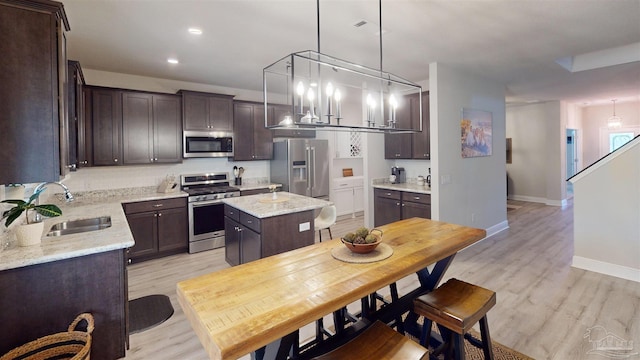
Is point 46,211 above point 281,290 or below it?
above

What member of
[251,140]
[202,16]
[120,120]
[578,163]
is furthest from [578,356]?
[578,163]

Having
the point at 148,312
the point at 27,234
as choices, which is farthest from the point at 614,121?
the point at 27,234

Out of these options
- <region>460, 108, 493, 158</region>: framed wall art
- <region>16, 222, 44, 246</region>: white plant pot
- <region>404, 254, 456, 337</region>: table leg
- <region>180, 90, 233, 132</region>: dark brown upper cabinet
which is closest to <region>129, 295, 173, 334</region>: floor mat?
<region>16, 222, 44, 246</region>: white plant pot

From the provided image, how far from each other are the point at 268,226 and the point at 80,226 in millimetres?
1776

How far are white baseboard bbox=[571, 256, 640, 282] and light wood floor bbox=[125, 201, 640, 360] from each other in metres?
0.09

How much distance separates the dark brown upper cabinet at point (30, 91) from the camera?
1741 millimetres

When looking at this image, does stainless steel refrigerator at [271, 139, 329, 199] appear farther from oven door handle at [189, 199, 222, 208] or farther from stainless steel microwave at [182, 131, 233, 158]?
oven door handle at [189, 199, 222, 208]

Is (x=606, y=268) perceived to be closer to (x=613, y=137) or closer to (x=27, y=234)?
(x=27, y=234)

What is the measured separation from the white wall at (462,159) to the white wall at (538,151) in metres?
3.22

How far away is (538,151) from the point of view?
791 centimetres

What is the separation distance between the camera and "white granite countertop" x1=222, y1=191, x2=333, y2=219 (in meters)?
3.08

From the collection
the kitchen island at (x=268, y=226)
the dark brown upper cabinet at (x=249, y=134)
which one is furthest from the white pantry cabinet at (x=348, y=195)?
the kitchen island at (x=268, y=226)

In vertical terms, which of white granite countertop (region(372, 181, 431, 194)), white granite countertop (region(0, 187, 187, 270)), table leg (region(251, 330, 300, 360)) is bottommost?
table leg (region(251, 330, 300, 360))

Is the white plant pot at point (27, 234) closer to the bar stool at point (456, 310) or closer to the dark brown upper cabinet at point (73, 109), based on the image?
the dark brown upper cabinet at point (73, 109)
